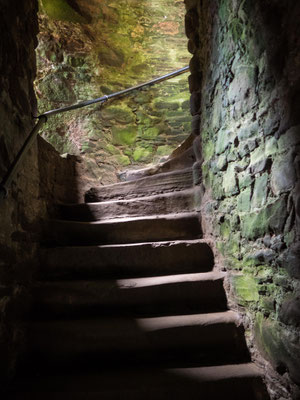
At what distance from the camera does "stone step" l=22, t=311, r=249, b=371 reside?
4.67 feet

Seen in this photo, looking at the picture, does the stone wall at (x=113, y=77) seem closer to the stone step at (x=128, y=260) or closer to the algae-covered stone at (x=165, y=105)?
the algae-covered stone at (x=165, y=105)

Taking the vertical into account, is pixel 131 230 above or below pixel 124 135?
below

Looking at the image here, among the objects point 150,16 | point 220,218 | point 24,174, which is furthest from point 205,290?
point 150,16

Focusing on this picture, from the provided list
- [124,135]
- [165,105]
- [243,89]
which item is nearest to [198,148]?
[243,89]

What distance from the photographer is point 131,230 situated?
6.89ft

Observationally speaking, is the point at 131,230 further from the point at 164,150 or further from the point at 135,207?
the point at 164,150

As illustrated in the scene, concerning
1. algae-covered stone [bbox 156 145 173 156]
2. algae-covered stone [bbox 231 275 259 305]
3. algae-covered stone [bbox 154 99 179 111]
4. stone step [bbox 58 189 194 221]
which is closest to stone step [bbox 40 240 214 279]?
algae-covered stone [bbox 231 275 259 305]

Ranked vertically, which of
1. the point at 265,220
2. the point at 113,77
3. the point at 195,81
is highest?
the point at 113,77

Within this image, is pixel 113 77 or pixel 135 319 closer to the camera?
pixel 135 319

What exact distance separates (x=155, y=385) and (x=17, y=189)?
47.5 inches

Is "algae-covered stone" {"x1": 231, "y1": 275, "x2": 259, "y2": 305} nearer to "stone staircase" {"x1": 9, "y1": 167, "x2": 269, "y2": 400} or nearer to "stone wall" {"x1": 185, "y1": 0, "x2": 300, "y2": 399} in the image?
"stone wall" {"x1": 185, "y1": 0, "x2": 300, "y2": 399}

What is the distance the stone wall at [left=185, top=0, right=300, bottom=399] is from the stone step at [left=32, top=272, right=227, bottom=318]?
0.52 feet

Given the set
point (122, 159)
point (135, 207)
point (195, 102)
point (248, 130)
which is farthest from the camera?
point (122, 159)

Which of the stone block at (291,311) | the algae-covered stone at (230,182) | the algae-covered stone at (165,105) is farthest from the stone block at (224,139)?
the algae-covered stone at (165,105)
